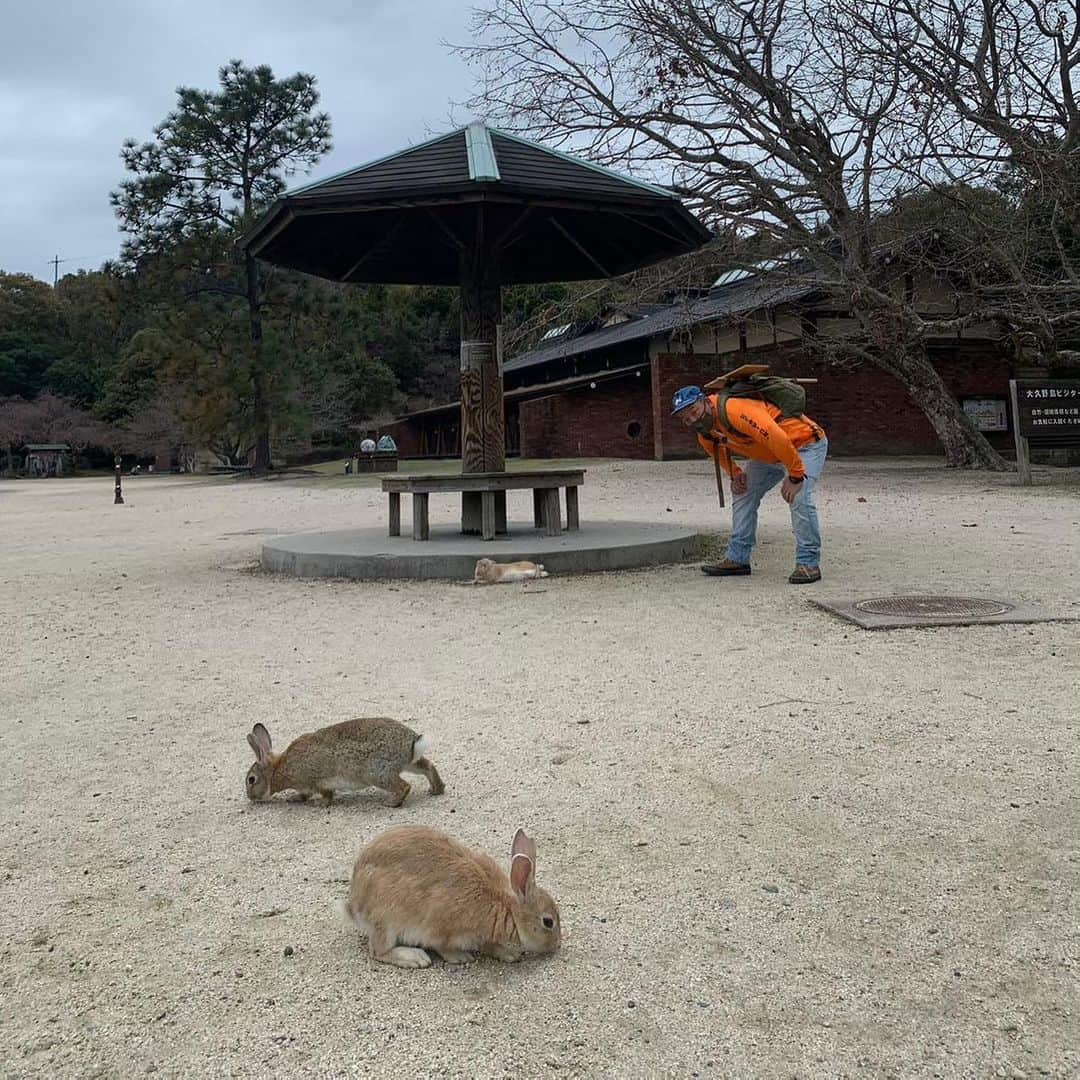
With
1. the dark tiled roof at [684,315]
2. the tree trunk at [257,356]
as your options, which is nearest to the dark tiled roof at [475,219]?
the dark tiled roof at [684,315]

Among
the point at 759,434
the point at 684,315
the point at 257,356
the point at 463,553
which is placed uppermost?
the point at 257,356

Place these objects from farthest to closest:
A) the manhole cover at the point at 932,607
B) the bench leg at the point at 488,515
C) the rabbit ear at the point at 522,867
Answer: the bench leg at the point at 488,515 → the manhole cover at the point at 932,607 → the rabbit ear at the point at 522,867

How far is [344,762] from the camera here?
3273mm

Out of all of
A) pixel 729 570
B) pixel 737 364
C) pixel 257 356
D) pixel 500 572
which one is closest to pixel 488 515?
pixel 500 572

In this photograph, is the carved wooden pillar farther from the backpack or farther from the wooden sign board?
the wooden sign board

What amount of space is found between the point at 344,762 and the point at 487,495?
6.49 m

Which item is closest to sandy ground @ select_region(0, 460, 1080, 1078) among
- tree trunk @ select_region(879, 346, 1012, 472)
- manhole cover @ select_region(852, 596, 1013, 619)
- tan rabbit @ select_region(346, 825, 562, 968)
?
tan rabbit @ select_region(346, 825, 562, 968)

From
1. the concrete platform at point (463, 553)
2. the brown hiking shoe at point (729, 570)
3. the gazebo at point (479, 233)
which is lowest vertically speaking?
the brown hiking shoe at point (729, 570)

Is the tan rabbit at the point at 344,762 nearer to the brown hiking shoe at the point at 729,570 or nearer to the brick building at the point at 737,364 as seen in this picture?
the brown hiking shoe at the point at 729,570

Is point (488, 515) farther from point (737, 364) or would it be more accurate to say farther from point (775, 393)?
point (737, 364)

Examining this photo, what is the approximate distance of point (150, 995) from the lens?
2.22m

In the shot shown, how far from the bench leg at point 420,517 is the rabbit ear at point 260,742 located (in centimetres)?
632

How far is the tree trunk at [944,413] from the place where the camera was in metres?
19.5

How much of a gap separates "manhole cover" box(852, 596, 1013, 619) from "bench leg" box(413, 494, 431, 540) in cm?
453
